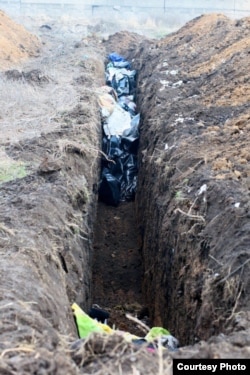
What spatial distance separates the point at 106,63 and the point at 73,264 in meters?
13.2

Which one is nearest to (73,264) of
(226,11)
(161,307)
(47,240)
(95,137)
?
(47,240)

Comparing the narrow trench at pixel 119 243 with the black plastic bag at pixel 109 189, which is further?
the black plastic bag at pixel 109 189

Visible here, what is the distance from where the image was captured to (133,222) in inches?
467

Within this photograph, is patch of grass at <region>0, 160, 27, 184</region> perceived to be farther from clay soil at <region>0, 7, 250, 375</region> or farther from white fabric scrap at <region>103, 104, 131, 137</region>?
white fabric scrap at <region>103, 104, 131, 137</region>

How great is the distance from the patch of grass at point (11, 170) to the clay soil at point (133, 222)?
0.02 meters

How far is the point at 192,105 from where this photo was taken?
1044 cm

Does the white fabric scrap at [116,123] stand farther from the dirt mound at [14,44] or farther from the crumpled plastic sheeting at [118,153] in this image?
the dirt mound at [14,44]

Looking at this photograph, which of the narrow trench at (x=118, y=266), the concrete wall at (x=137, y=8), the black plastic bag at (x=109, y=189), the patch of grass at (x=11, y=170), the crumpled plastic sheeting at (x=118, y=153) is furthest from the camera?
the concrete wall at (x=137, y=8)

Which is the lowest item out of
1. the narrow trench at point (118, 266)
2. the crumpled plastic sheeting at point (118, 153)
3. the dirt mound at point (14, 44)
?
the narrow trench at point (118, 266)

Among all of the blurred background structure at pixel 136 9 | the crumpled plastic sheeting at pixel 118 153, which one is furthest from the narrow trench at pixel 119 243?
the blurred background structure at pixel 136 9

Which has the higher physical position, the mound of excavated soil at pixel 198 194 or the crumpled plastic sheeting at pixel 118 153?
the mound of excavated soil at pixel 198 194

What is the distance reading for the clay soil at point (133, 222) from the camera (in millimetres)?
3715

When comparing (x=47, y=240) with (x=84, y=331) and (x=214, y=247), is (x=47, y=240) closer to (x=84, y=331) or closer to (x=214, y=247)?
(x=84, y=331)

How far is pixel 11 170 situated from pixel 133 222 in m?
4.56
